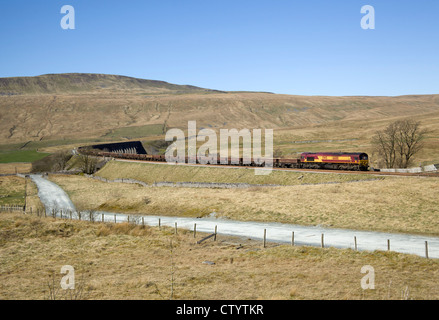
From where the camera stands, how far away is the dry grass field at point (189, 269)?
1738 centimetres

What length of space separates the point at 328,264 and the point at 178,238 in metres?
13.0

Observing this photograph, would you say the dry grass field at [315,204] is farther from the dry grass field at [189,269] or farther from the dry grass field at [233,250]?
the dry grass field at [189,269]

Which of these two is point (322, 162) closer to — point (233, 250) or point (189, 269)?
point (233, 250)

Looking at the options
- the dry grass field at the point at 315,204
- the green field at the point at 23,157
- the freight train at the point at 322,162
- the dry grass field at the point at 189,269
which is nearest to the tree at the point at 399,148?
the freight train at the point at 322,162

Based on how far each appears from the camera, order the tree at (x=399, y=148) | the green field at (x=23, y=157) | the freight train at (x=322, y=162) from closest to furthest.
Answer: the freight train at (x=322, y=162)
the tree at (x=399, y=148)
the green field at (x=23, y=157)

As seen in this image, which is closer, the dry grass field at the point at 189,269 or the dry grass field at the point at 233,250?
the dry grass field at the point at 189,269

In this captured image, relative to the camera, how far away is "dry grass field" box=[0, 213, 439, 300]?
17.4 metres

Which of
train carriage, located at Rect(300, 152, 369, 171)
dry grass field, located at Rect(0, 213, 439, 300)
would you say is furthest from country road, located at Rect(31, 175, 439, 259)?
train carriage, located at Rect(300, 152, 369, 171)

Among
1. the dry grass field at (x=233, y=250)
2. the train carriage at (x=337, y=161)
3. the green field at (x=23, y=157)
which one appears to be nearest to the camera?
the dry grass field at (x=233, y=250)

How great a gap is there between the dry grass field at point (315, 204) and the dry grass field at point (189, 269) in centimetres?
1036

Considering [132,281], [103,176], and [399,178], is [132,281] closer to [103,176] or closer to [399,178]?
[399,178]

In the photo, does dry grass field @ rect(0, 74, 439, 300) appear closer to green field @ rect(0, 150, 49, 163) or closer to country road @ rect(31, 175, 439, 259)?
country road @ rect(31, 175, 439, 259)

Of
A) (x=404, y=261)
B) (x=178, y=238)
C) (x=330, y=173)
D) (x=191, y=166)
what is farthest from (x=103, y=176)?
(x=404, y=261)

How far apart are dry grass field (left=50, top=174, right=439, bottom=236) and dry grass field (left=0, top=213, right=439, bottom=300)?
10.4 metres
